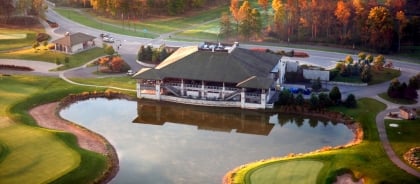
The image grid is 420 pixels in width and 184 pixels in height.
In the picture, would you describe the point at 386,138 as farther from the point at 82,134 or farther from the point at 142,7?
the point at 142,7

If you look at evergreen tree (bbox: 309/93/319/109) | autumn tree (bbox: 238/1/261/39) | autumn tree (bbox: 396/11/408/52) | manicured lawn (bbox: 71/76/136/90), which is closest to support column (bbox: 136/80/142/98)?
manicured lawn (bbox: 71/76/136/90)

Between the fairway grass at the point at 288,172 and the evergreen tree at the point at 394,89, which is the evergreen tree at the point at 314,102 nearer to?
the evergreen tree at the point at 394,89

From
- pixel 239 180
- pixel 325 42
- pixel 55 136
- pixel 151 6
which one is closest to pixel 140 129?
pixel 55 136

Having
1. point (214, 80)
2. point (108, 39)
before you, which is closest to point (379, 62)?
point (214, 80)

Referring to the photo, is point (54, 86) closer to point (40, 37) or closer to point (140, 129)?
point (140, 129)

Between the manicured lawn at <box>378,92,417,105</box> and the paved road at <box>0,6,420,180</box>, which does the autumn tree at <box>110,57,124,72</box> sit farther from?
the manicured lawn at <box>378,92,417,105</box>

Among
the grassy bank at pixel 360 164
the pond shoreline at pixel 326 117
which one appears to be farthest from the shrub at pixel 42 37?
the grassy bank at pixel 360 164
